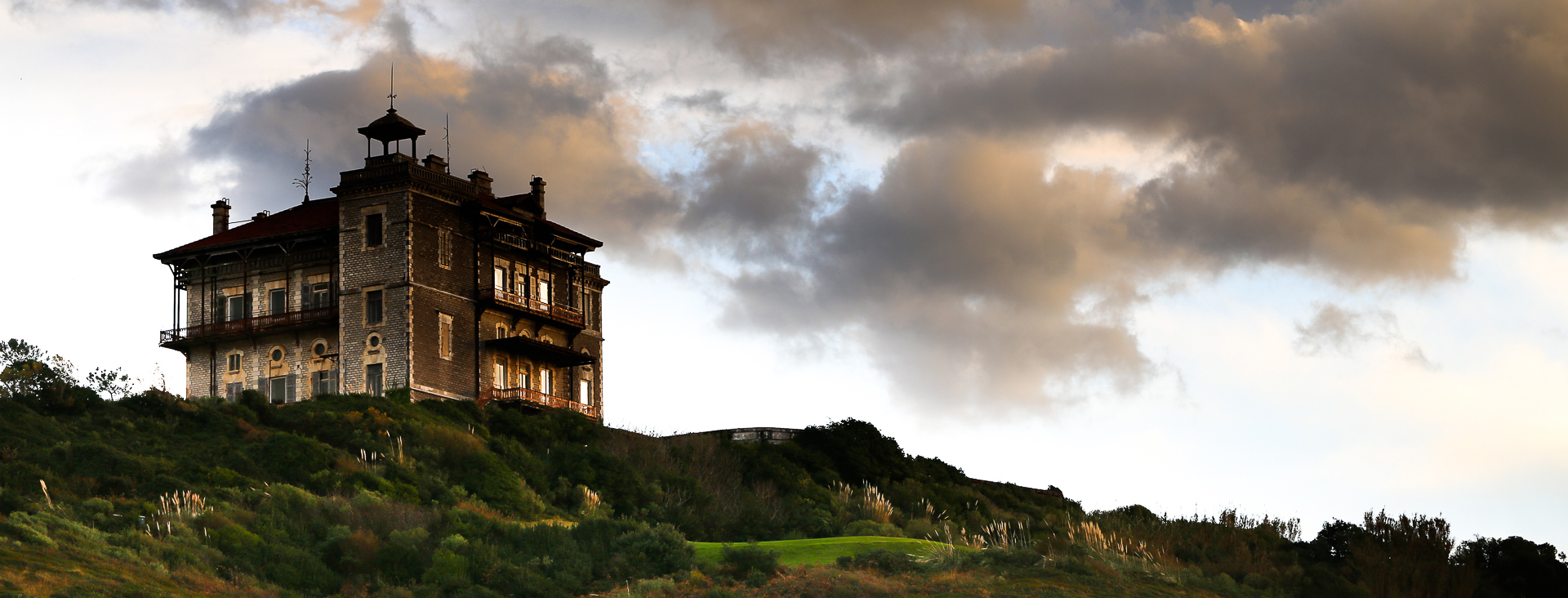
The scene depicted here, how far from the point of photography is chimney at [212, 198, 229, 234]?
67938mm

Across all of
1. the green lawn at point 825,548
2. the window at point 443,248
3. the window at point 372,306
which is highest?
the window at point 443,248

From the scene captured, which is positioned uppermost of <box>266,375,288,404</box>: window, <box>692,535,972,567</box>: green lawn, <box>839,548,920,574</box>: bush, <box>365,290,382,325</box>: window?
<box>365,290,382,325</box>: window

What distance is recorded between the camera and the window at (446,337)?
5991 cm

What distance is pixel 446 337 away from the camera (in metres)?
60.2

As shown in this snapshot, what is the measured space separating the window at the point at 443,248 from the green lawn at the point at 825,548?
24999 mm

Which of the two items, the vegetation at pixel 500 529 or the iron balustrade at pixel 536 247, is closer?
the vegetation at pixel 500 529

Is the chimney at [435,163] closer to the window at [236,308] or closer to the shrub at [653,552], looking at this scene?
the window at [236,308]

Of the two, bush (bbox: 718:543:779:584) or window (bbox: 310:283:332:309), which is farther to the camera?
window (bbox: 310:283:332:309)

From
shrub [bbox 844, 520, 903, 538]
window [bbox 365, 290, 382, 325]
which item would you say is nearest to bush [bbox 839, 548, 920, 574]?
shrub [bbox 844, 520, 903, 538]

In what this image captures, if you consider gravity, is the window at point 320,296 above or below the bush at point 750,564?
above

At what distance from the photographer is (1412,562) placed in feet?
116

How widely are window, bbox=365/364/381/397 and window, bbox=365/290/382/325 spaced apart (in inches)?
63.1

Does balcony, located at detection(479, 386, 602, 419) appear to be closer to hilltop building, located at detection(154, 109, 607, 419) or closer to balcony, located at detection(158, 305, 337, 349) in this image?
hilltop building, located at detection(154, 109, 607, 419)

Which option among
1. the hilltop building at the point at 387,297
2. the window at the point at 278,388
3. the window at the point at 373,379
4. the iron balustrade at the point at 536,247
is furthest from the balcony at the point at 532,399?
the window at the point at 278,388
